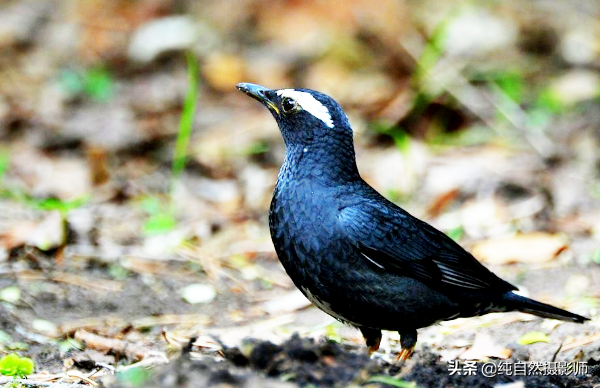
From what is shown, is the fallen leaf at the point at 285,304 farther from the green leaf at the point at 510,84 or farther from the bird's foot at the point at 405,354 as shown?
the green leaf at the point at 510,84

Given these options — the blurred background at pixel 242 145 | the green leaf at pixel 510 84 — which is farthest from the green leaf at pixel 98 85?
the green leaf at pixel 510 84

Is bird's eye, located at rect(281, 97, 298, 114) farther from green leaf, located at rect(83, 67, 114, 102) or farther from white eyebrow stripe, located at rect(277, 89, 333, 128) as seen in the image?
green leaf, located at rect(83, 67, 114, 102)

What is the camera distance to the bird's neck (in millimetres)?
4898

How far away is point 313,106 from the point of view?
16.5ft

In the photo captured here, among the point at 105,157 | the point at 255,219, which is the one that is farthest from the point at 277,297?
the point at 105,157

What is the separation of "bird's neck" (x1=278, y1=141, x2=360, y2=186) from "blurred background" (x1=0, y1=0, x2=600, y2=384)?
50.7 inches

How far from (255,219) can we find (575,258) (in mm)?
2858

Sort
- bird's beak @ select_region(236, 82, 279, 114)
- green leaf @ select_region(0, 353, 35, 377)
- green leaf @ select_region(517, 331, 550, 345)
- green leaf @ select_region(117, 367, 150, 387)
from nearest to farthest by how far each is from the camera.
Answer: green leaf @ select_region(117, 367, 150, 387)
green leaf @ select_region(0, 353, 35, 377)
bird's beak @ select_region(236, 82, 279, 114)
green leaf @ select_region(517, 331, 550, 345)

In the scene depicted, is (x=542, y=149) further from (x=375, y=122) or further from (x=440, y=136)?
(x=375, y=122)

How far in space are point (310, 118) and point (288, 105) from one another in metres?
0.18

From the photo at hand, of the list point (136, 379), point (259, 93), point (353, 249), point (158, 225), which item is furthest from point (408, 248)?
point (158, 225)

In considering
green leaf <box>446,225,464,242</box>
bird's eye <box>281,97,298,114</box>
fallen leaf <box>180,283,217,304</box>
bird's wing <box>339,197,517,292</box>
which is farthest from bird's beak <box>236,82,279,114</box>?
green leaf <box>446,225,464,242</box>

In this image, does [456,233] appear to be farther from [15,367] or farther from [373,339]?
[15,367]

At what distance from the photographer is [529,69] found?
11.1m
